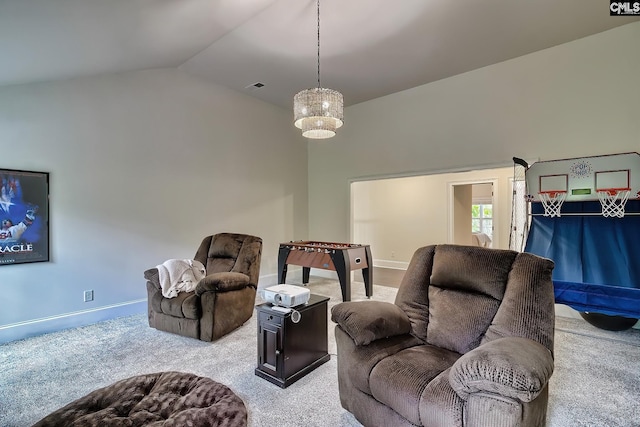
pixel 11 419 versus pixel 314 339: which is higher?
pixel 314 339

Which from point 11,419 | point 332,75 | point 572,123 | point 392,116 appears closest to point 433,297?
point 11,419

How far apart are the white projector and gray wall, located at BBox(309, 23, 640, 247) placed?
3.33 metres

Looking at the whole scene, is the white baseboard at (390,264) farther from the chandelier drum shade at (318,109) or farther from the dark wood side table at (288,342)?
the dark wood side table at (288,342)

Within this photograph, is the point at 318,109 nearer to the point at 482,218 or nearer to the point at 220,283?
the point at 220,283

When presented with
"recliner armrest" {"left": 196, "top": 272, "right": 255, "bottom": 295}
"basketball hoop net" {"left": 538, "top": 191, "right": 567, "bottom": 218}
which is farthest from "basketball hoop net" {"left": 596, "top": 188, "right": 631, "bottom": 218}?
"recliner armrest" {"left": 196, "top": 272, "right": 255, "bottom": 295}

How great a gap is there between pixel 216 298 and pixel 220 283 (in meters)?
0.15

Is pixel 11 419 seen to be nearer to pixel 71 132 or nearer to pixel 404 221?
pixel 71 132

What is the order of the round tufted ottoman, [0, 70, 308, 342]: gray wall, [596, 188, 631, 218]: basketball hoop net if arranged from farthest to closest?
[596, 188, 631, 218]: basketball hoop net, [0, 70, 308, 342]: gray wall, the round tufted ottoman

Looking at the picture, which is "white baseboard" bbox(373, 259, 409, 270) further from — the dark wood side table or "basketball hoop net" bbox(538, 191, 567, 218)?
the dark wood side table

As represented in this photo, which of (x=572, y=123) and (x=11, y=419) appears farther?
(x=572, y=123)

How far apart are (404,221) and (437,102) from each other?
3330 mm

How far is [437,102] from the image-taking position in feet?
15.3

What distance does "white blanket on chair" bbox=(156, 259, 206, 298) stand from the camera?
3.17 meters

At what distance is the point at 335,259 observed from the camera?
411cm
